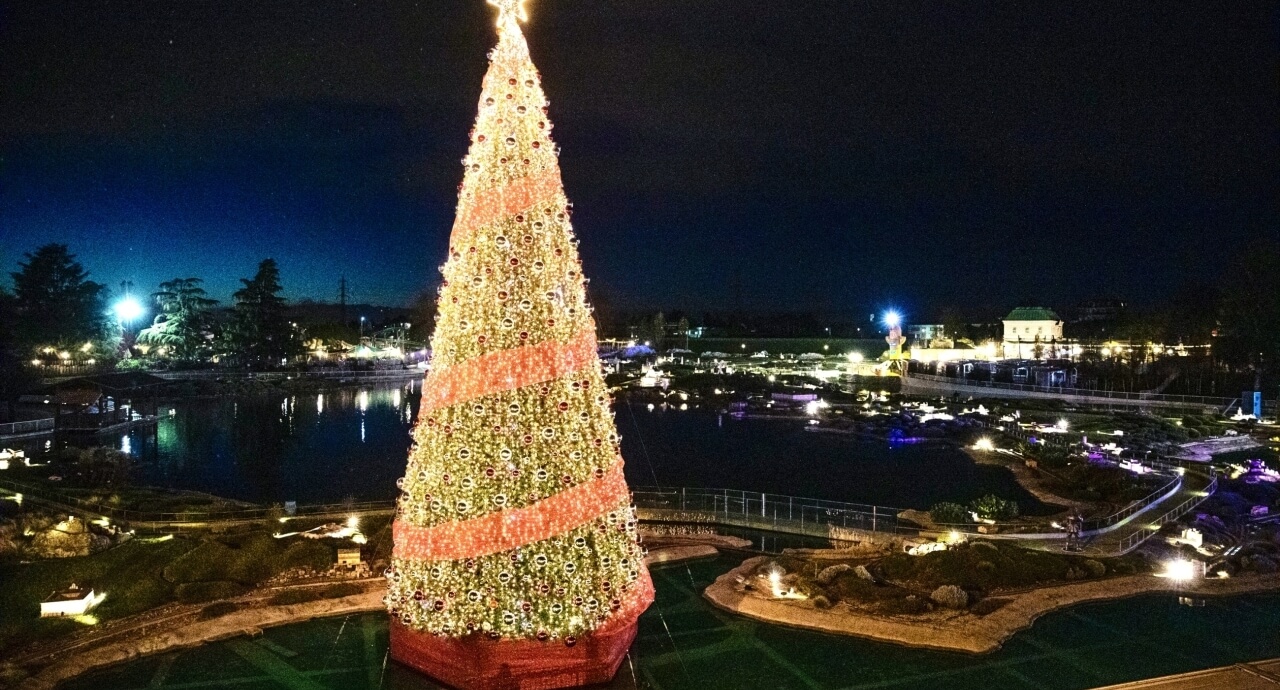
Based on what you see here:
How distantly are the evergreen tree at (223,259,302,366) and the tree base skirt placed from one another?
6737cm

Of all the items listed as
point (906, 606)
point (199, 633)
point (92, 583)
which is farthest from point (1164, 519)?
point (92, 583)

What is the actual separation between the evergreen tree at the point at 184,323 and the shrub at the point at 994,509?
234 ft

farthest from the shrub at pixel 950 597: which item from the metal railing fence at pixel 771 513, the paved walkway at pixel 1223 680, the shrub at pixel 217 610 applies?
the shrub at pixel 217 610

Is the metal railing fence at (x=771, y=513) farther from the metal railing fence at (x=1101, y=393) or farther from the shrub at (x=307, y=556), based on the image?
the metal railing fence at (x=1101, y=393)

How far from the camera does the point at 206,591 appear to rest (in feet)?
41.2

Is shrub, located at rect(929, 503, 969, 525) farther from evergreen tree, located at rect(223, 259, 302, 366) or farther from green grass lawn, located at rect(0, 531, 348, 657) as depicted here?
evergreen tree, located at rect(223, 259, 302, 366)

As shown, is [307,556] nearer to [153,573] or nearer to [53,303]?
[153,573]

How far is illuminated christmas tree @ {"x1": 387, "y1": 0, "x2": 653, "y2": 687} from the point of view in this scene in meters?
9.05

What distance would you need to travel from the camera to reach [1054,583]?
43.7 ft

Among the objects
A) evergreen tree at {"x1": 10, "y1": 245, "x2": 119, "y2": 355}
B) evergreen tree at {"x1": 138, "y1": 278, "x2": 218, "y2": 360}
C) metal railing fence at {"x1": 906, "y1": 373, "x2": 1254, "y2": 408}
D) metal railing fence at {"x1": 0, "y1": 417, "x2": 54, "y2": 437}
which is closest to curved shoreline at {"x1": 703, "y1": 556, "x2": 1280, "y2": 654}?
metal railing fence at {"x1": 906, "y1": 373, "x2": 1254, "y2": 408}

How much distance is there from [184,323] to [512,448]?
247 ft

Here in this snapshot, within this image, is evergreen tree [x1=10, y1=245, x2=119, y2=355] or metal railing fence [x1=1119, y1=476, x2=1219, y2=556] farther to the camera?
evergreen tree [x1=10, y1=245, x2=119, y2=355]

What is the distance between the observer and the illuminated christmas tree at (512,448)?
9.05 meters

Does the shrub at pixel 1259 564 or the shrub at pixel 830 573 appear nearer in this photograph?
the shrub at pixel 830 573
